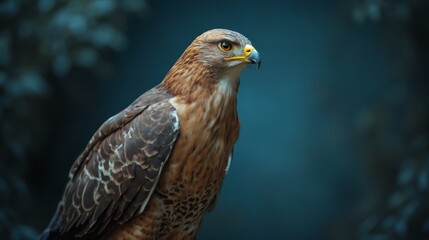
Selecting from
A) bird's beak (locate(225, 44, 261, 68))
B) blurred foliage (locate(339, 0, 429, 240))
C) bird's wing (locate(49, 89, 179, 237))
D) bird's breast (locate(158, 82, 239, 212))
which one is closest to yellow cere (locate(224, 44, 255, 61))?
bird's beak (locate(225, 44, 261, 68))

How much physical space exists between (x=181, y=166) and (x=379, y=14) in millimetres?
1791

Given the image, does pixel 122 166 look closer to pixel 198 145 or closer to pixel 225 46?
pixel 198 145

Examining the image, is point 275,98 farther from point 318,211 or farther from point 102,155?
point 102,155

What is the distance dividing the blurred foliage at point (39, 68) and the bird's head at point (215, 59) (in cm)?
133

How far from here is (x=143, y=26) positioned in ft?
9.55

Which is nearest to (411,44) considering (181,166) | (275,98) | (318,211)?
(275,98)

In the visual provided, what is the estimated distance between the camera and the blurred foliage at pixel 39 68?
2.92 m

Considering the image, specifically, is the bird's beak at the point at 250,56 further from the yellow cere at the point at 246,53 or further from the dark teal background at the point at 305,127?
the dark teal background at the point at 305,127

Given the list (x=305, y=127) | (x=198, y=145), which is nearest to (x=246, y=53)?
(x=198, y=145)

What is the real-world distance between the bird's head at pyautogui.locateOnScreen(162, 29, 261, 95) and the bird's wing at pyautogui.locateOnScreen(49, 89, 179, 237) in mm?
109

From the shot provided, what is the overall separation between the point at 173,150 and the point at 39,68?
5.36ft

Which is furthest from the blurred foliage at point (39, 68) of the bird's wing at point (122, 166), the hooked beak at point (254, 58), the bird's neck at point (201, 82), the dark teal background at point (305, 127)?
the hooked beak at point (254, 58)

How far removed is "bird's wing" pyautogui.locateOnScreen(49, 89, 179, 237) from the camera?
1.65m

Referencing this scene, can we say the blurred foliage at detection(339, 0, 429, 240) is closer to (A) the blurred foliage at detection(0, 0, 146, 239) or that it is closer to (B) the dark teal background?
(B) the dark teal background
